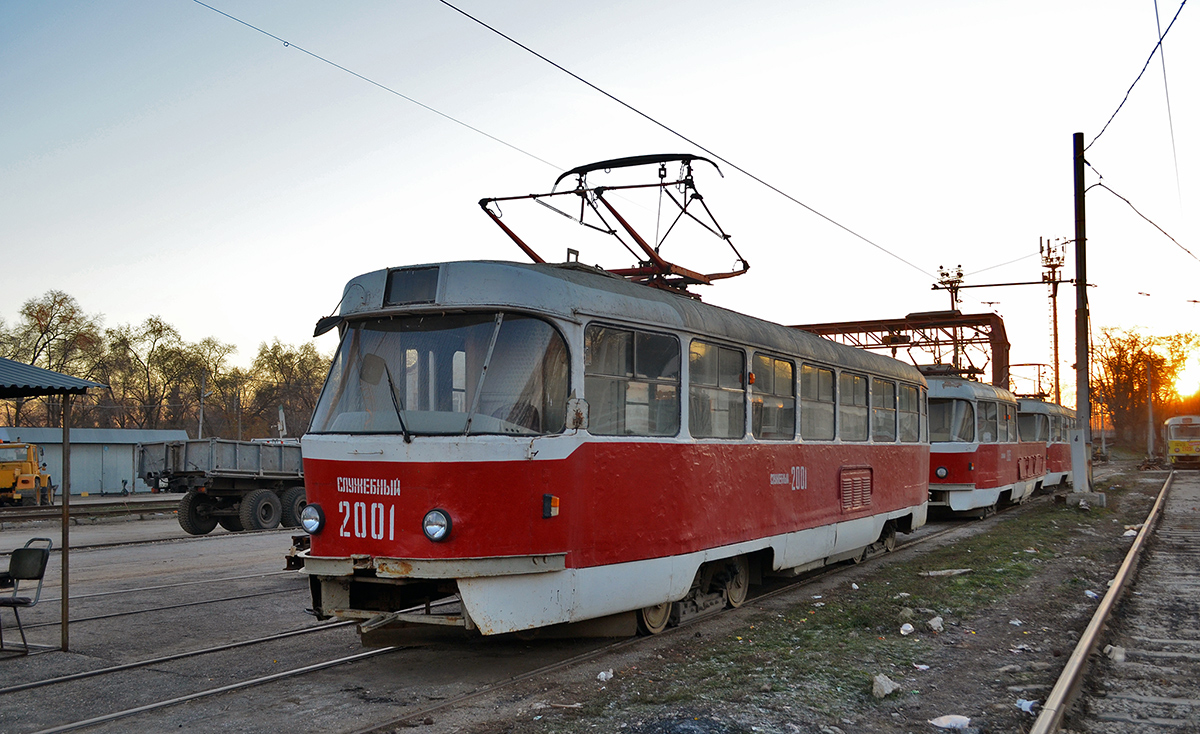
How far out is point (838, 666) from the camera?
6.68 m

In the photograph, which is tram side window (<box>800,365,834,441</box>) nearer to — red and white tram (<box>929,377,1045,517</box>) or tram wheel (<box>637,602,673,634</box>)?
tram wheel (<box>637,602,673,634</box>)

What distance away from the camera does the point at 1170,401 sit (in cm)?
8962

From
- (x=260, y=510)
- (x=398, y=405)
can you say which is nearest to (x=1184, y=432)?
(x=260, y=510)

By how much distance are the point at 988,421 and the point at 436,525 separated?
1560cm

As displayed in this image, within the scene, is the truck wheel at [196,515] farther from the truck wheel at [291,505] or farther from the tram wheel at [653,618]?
the tram wheel at [653,618]

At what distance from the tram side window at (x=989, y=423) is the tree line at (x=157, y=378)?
41.9 metres

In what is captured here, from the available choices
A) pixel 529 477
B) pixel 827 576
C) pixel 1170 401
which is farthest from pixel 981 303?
pixel 1170 401

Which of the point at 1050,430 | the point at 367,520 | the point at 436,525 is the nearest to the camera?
the point at 436,525

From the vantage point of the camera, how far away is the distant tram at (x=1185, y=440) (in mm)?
47875

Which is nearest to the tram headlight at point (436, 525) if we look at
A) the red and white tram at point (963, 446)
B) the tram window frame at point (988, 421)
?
the red and white tram at point (963, 446)

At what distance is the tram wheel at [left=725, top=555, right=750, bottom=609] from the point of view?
8922mm

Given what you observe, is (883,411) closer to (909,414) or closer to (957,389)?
(909,414)

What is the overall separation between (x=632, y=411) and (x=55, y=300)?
63.6 m

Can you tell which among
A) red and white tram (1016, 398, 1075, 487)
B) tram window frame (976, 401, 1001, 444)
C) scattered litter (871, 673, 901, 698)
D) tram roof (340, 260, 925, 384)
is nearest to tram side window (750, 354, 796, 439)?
tram roof (340, 260, 925, 384)
